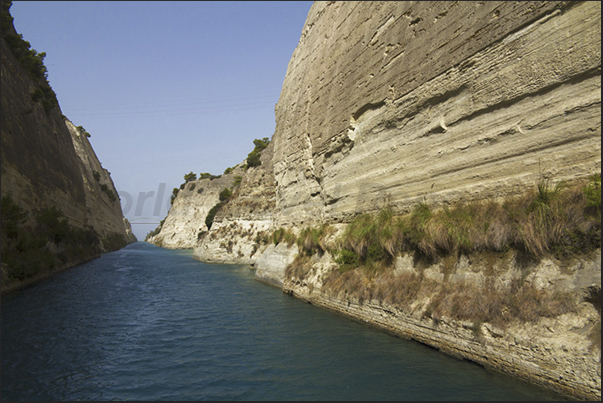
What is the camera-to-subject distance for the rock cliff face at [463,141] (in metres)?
6.18

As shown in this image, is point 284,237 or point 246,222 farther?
point 246,222

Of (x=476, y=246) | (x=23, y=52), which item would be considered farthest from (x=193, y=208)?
(x=476, y=246)

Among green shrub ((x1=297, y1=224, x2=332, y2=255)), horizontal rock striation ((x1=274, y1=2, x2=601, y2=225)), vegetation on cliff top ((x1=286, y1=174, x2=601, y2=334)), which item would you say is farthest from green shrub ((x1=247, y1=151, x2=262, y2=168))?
vegetation on cliff top ((x1=286, y1=174, x2=601, y2=334))

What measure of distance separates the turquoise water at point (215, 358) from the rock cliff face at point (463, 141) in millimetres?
735

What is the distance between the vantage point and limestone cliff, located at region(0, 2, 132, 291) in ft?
52.4

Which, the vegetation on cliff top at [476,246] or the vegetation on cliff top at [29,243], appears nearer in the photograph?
the vegetation on cliff top at [476,246]

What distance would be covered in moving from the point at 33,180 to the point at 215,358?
21.8 m

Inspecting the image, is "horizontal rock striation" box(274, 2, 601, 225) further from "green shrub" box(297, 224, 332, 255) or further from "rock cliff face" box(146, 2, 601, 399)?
"green shrub" box(297, 224, 332, 255)

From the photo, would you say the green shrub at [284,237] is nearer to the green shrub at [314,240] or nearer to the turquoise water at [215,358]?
the green shrub at [314,240]

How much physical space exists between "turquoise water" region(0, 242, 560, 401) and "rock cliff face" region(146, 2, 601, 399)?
2.41 ft

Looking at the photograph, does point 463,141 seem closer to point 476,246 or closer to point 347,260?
point 476,246

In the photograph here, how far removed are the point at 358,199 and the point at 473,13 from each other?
24.0 feet

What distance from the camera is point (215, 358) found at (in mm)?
8000

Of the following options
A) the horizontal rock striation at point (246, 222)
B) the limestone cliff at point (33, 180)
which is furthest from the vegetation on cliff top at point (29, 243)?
the horizontal rock striation at point (246, 222)
